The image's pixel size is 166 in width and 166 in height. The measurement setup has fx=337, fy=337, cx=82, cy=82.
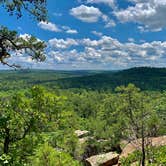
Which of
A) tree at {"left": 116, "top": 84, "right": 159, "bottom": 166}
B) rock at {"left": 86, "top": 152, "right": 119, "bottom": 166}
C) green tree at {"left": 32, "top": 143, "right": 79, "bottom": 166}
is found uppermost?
tree at {"left": 116, "top": 84, "right": 159, "bottom": 166}

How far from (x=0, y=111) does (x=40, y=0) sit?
612 centimetres

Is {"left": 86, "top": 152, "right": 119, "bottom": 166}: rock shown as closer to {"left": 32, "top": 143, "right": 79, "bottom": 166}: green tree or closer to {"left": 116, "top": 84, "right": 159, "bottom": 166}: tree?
{"left": 32, "top": 143, "right": 79, "bottom": 166}: green tree

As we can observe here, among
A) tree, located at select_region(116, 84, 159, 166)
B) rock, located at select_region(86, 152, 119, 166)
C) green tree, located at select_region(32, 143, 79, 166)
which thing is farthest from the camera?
rock, located at select_region(86, 152, 119, 166)

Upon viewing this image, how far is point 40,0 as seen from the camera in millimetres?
14008

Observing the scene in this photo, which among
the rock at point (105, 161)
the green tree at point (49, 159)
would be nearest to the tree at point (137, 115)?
the green tree at point (49, 159)

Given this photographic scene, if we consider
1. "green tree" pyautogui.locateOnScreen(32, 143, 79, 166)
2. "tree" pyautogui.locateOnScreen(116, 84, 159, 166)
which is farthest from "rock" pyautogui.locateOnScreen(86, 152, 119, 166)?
"tree" pyautogui.locateOnScreen(116, 84, 159, 166)

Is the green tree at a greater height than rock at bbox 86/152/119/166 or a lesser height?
greater

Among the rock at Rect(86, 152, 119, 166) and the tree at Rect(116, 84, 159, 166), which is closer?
the tree at Rect(116, 84, 159, 166)

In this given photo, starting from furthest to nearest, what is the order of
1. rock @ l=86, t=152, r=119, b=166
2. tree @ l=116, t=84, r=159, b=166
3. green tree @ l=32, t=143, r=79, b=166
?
1. rock @ l=86, t=152, r=119, b=166
2. green tree @ l=32, t=143, r=79, b=166
3. tree @ l=116, t=84, r=159, b=166

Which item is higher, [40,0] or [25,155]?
[40,0]

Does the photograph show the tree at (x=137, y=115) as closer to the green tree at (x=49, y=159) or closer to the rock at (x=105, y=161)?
the green tree at (x=49, y=159)

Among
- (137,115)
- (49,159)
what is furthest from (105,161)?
(137,115)

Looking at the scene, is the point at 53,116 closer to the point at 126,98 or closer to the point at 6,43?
the point at 6,43

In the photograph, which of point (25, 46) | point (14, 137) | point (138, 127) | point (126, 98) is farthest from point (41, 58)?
point (126, 98)
